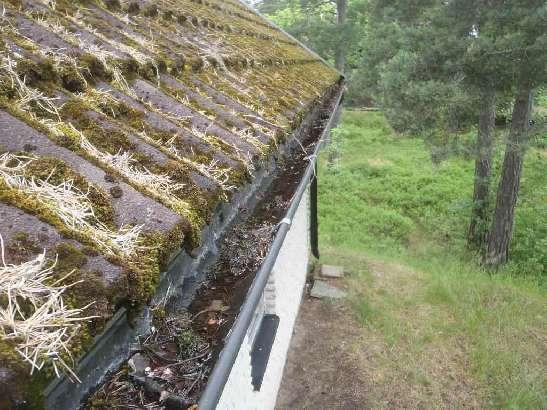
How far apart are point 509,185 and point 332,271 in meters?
4.78

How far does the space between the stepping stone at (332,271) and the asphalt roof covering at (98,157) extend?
5898 mm

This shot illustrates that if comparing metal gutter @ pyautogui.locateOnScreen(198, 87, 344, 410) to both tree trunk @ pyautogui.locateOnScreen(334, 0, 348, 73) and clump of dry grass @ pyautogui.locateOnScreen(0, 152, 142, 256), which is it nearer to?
clump of dry grass @ pyautogui.locateOnScreen(0, 152, 142, 256)

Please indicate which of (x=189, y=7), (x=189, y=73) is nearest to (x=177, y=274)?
(x=189, y=73)

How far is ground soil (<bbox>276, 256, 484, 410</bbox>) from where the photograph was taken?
575cm

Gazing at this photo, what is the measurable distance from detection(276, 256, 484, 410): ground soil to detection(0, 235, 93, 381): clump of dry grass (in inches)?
195

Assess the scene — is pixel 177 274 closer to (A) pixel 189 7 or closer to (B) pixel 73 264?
(B) pixel 73 264

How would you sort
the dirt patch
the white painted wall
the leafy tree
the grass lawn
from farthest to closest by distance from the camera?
the leafy tree < the grass lawn < the dirt patch < the white painted wall

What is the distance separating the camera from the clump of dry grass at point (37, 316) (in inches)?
36.7

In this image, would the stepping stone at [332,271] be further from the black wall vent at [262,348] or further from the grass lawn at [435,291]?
the black wall vent at [262,348]

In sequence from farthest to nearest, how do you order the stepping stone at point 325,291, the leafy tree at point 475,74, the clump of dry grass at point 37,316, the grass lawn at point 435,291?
the stepping stone at point 325,291, the leafy tree at point 475,74, the grass lawn at point 435,291, the clump of dry grass at point 37,316

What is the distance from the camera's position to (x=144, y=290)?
1.26m

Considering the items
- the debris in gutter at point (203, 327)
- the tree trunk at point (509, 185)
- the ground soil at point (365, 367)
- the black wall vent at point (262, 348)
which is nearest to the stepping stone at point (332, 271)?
the ground soil at point (365, 367)

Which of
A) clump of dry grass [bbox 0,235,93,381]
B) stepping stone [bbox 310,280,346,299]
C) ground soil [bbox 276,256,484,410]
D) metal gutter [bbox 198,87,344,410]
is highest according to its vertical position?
clump of dry grass [bbox 0,235,93,381]

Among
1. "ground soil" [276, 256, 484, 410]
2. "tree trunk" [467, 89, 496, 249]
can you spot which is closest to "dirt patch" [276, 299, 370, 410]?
"ground soil" [276, 256, 484, 410]
